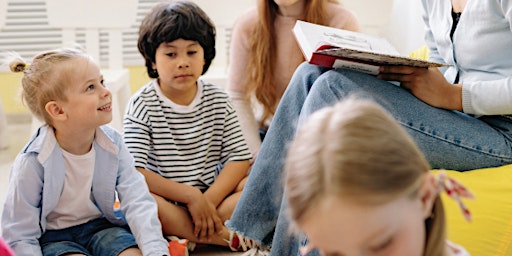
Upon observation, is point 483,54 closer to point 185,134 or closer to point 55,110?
point 185,134

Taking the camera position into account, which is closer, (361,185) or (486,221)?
(361,185)

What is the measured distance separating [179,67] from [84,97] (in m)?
0.33

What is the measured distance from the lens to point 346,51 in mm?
1082

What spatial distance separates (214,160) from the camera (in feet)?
5.52

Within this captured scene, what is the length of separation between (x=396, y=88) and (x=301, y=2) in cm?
72

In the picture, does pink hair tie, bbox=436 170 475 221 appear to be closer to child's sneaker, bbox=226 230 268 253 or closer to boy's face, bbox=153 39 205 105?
child's sneaker, bbox=226 230 268 253

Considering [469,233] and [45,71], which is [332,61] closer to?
[469,233]

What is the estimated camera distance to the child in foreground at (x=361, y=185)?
0.69 meters

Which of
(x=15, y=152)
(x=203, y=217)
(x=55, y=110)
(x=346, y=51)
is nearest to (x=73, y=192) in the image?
(x=55, y=110)

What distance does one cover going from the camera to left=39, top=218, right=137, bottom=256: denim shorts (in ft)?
4.34

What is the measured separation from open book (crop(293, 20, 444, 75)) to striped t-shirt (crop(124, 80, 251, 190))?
42 centimetres

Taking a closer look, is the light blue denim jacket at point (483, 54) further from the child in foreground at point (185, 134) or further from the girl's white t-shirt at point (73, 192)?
the girl's white t-shirt at point (73, 192)

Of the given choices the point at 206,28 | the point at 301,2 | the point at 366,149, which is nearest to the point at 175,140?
the point at 206,28

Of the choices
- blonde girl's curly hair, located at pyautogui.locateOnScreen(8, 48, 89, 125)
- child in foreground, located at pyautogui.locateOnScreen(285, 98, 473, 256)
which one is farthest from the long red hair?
child in foreground, located at pyautogui.locateOnScreen(285, 98, 473, 256)
